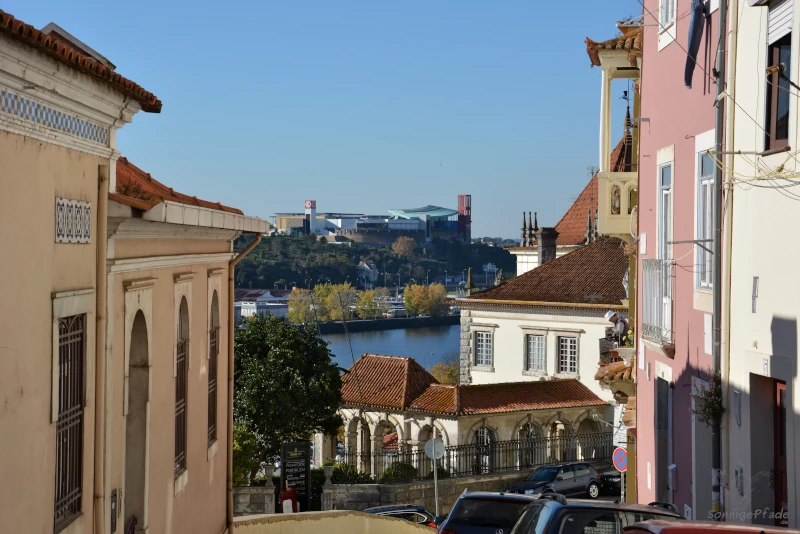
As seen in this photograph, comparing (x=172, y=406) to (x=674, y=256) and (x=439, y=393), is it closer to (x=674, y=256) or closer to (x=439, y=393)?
(x=674, y=256)

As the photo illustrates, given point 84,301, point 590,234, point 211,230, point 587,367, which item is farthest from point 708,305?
point 590,234

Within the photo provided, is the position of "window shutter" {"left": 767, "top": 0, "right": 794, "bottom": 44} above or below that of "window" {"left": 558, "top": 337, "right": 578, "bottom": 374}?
above

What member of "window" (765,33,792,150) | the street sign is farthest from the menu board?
"window" (765,33,792,150)

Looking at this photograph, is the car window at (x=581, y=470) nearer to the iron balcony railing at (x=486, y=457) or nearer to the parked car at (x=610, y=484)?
the parked car at (x=610, y=484)

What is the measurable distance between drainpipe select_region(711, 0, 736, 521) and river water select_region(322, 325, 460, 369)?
139078 mm

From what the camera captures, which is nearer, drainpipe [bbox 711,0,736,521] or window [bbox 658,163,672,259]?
drainpipe [bbox 711,0,736,521]

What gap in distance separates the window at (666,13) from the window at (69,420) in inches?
367

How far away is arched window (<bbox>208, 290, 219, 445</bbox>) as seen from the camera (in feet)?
46.3

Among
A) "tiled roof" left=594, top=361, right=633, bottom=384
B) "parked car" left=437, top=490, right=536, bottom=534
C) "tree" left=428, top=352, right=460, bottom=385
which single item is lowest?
"tree" left=428, top=352, right=460, bottom=385

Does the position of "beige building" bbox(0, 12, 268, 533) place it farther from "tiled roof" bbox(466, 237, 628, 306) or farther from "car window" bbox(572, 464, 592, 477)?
"tiled roof" bbox(466, 237, 628, 306)

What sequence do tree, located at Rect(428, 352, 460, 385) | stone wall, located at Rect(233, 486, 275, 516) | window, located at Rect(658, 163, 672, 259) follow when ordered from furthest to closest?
tree, located at Rect(428, 352, 460, 385) → stone wall, located at Rect(233, 486, 275, 516) → window, located at Rect(658, 163, 672, 259)

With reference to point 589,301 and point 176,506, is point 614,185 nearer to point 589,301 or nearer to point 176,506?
point 176,506

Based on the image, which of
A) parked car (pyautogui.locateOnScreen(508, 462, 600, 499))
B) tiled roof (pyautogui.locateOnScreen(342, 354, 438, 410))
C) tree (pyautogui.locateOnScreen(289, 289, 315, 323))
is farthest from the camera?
tree (pyautogui.locateOnScreen(289, 289, 315, 323))

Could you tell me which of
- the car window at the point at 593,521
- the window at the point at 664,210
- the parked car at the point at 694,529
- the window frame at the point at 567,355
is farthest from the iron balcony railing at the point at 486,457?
the parked car at the point at 694,529
